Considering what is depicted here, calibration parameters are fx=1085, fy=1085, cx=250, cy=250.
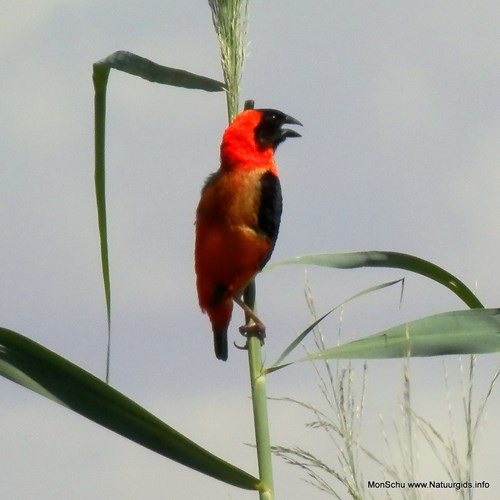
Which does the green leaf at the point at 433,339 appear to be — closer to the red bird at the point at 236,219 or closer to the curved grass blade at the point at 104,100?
the curved grass blade at the point at 104,100

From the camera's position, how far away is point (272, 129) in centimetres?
422

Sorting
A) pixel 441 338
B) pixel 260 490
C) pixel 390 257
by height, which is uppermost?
pixel 390 257

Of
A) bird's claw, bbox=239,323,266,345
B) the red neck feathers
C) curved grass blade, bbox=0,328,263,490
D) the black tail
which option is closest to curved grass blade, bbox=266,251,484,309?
bird's claw, bbox=239,323,266,345

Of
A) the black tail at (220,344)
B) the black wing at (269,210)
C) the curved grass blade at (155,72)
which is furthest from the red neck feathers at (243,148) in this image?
the curved grass blade at (155,72)

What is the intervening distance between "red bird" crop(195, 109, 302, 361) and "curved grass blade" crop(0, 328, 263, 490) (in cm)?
179

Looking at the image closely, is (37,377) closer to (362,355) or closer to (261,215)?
(362,355)

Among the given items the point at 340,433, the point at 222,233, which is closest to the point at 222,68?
the point at 340,433

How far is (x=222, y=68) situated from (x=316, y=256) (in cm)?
47

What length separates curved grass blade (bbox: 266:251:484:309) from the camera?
2412 mm

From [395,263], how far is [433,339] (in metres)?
0.41

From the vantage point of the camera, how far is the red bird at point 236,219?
3.72 meters

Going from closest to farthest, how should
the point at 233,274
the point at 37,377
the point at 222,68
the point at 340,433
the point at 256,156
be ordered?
the point at 37,377
the point at 340,433
the point at 222,68
the point at 233,274
the point at 256,156

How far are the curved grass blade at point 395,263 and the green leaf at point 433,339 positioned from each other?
34 centimetres

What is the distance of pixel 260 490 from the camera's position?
186 centimetres
